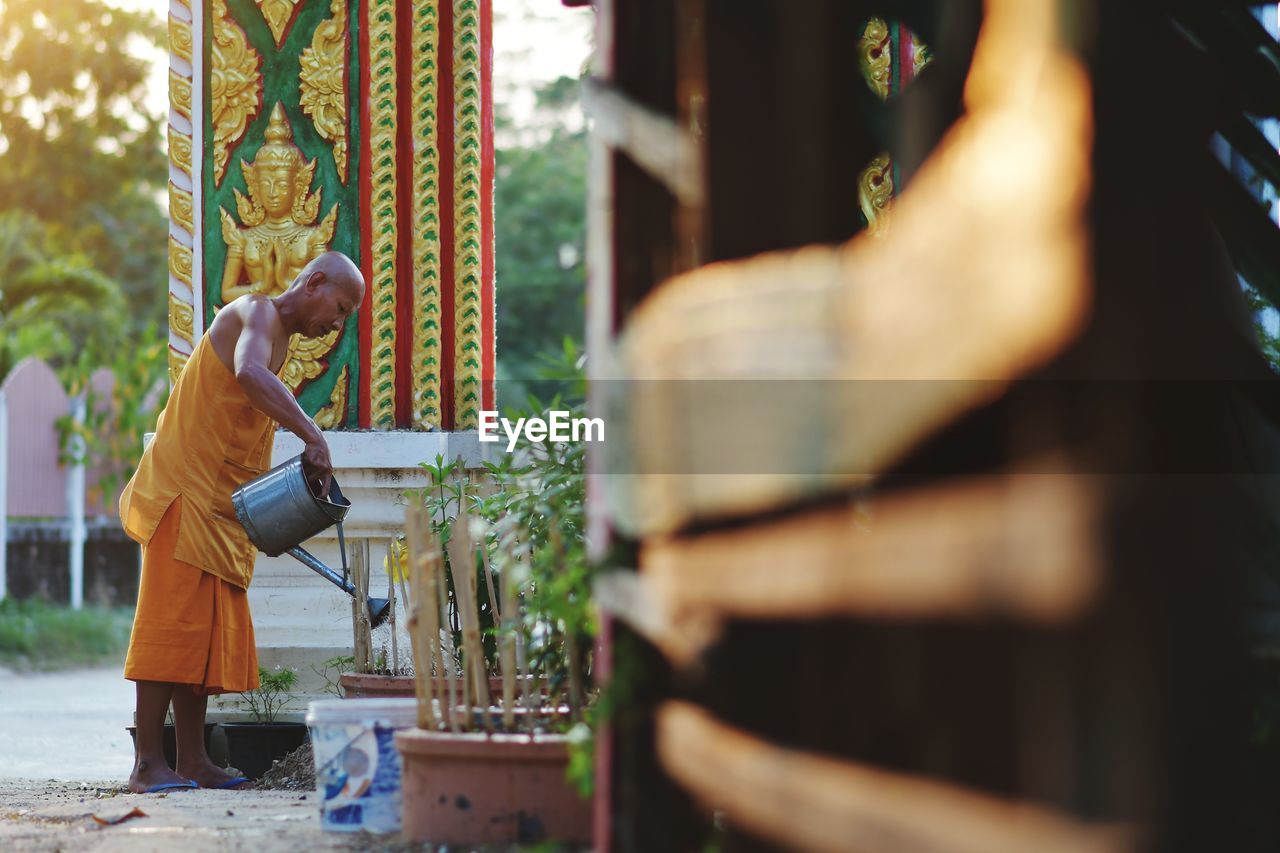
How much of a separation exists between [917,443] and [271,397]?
3.41m

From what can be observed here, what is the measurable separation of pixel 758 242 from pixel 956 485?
72cm

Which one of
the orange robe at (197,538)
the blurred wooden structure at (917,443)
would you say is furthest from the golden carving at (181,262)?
the blurred wooden structure at (917,443)

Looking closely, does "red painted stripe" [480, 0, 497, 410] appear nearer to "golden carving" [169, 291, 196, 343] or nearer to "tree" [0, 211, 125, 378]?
"golden carving" [169, 291, 196, 343]

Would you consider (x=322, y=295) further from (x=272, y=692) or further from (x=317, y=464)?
(x=272, y=692)

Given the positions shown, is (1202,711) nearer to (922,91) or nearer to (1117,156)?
(1117,156)

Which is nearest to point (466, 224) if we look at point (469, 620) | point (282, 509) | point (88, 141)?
point (282, 509)

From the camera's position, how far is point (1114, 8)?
135 cm

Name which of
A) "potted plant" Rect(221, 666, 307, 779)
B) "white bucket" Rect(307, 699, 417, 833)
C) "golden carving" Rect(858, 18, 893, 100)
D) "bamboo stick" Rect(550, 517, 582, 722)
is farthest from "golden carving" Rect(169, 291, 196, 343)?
"bamboo stick" Rect(550, 517, 582, 722)

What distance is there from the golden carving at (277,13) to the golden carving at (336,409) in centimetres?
117

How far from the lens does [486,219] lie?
6.00 m

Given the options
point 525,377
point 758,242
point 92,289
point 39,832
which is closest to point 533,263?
point 525,377

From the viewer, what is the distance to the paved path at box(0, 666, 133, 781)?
597 cm

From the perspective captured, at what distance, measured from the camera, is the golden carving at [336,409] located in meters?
5.77

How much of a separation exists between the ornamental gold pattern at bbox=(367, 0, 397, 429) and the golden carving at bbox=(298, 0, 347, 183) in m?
0.10
